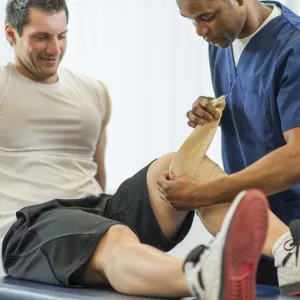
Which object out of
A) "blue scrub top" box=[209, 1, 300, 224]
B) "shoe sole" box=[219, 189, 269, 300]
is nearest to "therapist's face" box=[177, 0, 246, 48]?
"blue scrub top" box=[209, 1, 300, 224]

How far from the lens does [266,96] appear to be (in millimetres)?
1705

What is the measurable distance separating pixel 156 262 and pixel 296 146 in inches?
17.4

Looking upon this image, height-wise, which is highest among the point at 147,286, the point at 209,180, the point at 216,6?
the point at 216,6

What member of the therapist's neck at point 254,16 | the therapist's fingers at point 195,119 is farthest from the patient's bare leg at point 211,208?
the therapist's neck at point 254,16

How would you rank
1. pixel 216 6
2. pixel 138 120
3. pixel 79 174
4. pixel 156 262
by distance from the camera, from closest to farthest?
pixel 156 262, pixel 216 6, pixel 79 174, pixel 138 120

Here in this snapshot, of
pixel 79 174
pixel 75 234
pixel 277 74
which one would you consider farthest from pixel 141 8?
pixel 75 234

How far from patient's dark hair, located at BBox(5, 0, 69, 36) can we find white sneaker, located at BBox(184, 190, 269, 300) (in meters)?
1.09

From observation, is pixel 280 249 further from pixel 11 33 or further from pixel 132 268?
pixel 11 33

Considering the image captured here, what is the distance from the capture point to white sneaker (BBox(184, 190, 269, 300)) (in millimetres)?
1142

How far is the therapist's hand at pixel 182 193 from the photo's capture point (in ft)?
5.11

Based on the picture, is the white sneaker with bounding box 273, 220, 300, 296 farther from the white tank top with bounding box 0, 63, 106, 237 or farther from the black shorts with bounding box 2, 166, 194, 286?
the white tank top with bounding box 0, 63, 106, 237

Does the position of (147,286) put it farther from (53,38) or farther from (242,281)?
(53,38)

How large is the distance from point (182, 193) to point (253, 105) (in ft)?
1.11

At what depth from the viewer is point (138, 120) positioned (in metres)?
2.93
